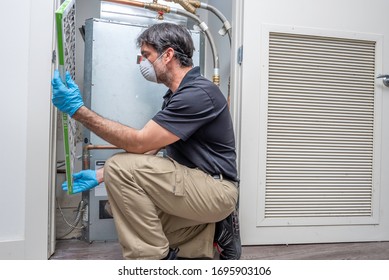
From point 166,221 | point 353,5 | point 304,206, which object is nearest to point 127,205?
point 166,221

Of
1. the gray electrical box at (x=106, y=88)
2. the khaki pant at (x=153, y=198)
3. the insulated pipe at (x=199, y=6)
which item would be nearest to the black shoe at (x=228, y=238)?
the khaki pant at (x=153, y=198)

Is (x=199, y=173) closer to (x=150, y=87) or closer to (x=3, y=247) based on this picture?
(x=150, y=87)

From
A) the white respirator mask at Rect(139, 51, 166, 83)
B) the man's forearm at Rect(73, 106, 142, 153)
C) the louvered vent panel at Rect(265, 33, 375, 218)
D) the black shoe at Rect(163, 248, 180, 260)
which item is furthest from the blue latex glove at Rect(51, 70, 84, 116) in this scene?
the louvered vent panel at Rect(265, 33, 375, 218)

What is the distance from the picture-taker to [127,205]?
0.93 m

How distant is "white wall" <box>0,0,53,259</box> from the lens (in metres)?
1.10

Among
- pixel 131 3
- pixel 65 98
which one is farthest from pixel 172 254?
pixel 131 3

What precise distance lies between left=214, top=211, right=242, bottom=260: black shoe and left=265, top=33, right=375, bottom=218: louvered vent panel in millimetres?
302

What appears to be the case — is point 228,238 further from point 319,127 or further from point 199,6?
point 199,6

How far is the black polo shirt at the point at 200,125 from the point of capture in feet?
3.16

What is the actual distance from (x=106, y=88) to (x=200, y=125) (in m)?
0.61

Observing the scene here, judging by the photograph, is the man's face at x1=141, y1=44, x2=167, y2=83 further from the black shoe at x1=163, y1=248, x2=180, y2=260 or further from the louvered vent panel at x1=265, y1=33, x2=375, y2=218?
the black shoe at x1=163, y1=248, x2=180, y2=260

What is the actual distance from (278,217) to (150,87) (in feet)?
2.94

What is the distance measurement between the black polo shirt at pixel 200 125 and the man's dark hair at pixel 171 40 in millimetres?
86

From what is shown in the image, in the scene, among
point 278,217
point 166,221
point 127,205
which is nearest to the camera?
point 127,205
